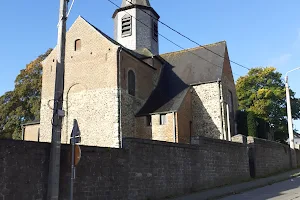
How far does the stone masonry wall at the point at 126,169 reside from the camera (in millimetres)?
8242

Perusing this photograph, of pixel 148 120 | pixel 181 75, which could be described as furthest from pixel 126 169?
pixel 181 75

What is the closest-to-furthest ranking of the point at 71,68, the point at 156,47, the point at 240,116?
the point at 71,68, the point at 240,116, the point at 156,47

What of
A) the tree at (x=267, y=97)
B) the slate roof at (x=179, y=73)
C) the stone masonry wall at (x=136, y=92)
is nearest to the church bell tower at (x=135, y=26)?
the slate roof at (x=179, y=73)

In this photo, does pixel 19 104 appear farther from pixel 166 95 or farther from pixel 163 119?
pixel 163 119

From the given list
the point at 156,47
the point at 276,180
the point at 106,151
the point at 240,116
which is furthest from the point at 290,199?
the point at 156,47

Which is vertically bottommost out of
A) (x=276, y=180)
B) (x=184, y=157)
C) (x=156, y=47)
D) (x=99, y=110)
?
(x=276, y=180)

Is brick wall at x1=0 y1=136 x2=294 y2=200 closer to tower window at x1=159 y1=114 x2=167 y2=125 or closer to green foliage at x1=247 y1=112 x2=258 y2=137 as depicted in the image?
tower window at x1=159 y1=114 x2=167 y2=125

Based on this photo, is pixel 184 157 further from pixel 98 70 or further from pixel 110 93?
pixel 98 70

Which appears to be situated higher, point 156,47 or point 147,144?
point 156,47

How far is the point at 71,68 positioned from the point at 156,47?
29.7ft

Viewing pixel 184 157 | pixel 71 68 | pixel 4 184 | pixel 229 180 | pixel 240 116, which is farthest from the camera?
pixel 240 116

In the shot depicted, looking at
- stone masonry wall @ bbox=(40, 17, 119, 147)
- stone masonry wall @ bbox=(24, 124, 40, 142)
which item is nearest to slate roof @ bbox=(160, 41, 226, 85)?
stone masonry wall @ bbox=(40, 17, 119, 147)

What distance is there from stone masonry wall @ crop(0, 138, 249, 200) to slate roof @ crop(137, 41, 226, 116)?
25.4 feet

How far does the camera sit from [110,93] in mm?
22547
